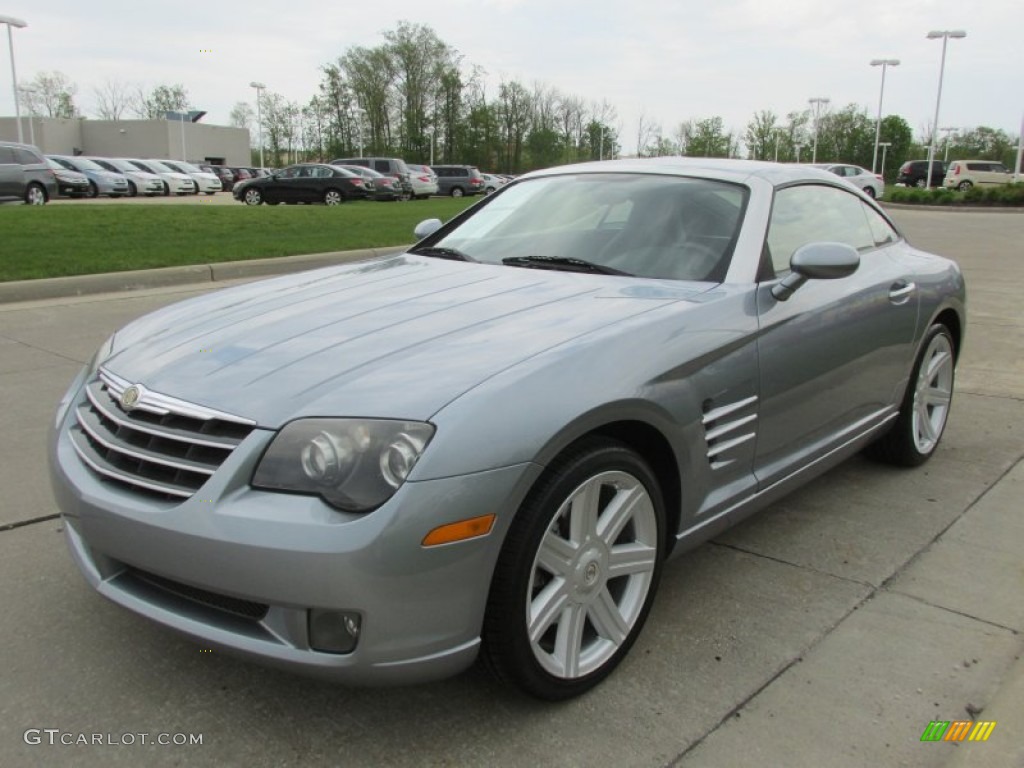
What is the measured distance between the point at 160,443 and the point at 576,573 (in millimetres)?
1139

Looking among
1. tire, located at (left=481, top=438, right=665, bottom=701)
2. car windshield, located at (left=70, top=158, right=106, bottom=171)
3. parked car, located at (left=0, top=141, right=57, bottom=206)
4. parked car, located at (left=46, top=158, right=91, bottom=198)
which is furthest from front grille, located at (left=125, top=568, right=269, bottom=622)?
car windshield, located at (left=70, top=158, right=106, bottom=171)

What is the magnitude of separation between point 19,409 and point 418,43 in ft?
253

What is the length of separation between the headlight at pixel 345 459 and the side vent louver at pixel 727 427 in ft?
3.47

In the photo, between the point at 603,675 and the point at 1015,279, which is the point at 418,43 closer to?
the point at 1015,279

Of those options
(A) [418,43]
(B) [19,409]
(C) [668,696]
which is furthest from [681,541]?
(A) [418,43]

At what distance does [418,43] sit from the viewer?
248ft

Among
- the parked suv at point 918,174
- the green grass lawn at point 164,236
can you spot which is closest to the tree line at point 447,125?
the parked suv at point 918,174

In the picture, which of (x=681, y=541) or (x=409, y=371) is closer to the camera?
(x=409, y=371)

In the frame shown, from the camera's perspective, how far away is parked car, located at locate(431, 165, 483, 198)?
40344 mm

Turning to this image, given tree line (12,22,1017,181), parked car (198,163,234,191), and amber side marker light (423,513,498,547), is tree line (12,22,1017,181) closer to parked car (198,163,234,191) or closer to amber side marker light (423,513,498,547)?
parked car (198,163,234,191)

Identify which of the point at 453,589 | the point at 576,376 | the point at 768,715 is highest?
the point at 576,376

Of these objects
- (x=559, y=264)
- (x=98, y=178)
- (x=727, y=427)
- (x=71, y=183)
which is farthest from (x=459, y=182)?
(x=727, y=427)

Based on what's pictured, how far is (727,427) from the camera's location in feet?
9.02

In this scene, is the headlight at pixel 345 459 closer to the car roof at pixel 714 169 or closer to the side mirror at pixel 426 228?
the car roof at pixel 714 169
